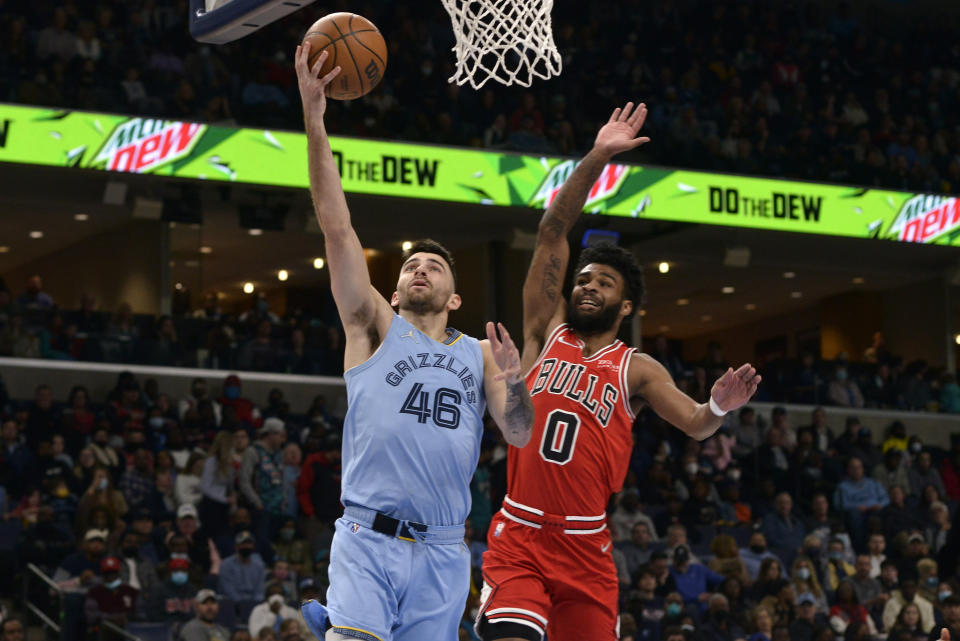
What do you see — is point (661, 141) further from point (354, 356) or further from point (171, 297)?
point (354, 356)

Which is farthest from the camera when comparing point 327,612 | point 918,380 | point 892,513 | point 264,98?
point 918,380

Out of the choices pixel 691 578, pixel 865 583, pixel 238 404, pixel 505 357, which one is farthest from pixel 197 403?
pixel 505 357

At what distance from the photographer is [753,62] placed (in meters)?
24.7

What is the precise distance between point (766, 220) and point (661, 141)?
198cm

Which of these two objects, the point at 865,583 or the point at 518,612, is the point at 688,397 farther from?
the point at 865,583

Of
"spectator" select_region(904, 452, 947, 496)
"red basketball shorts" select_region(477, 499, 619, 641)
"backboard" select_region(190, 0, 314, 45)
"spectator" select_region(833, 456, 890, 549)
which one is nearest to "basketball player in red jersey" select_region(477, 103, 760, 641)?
"red basketball shorts" select_region(477, 499, 619, 641)

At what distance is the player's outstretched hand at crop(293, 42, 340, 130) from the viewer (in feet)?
17.7

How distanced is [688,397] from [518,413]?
50.6 inches

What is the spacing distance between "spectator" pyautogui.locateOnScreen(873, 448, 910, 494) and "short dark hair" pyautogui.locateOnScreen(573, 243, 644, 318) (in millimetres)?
13187

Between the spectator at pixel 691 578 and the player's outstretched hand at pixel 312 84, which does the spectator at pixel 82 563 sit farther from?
the player's outstretched hand at pixel 312 84

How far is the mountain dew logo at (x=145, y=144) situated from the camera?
57.7 feet

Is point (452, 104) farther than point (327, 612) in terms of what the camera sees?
Yes

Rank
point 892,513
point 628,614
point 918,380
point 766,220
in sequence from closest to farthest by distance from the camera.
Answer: point 628,614 < point 892,513 < point 766,220 < point 918,380

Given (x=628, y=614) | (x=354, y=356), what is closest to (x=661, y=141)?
(x=628, y=614)
